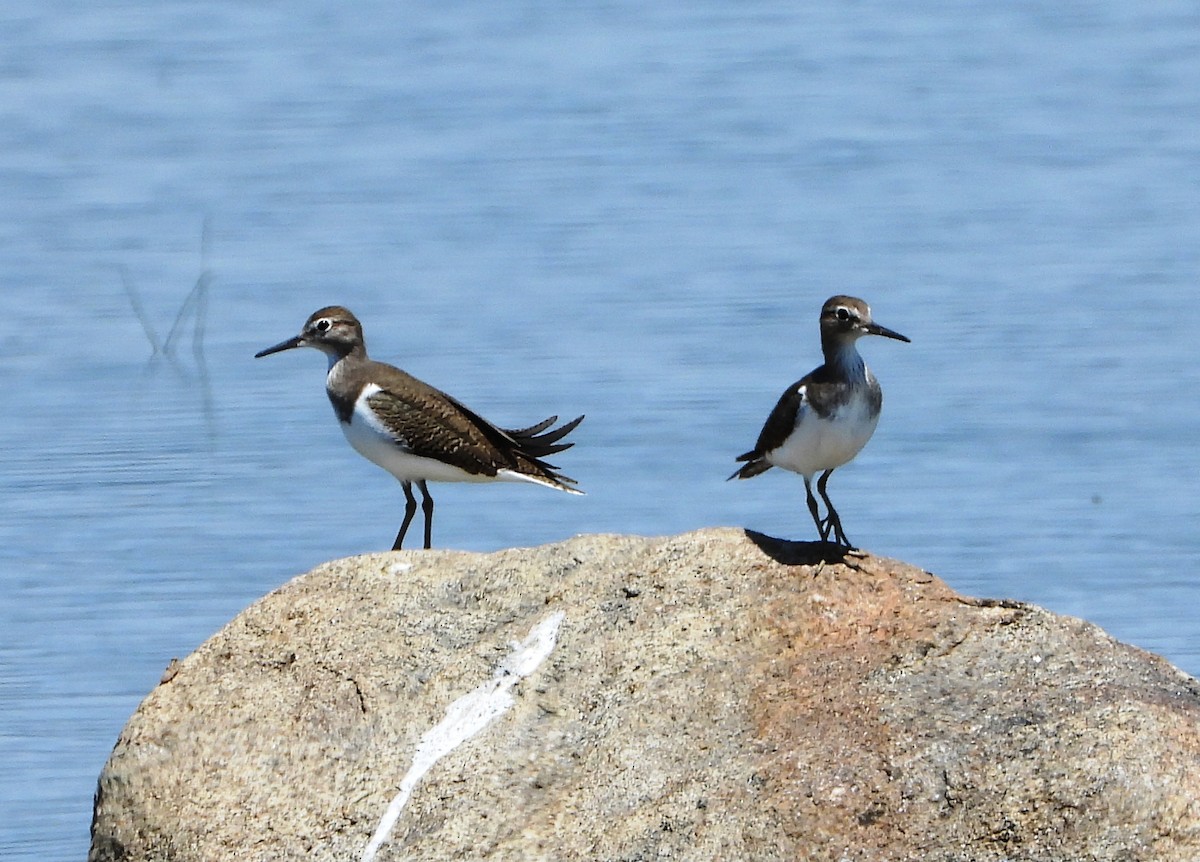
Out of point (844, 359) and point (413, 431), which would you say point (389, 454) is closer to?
point (413, 431)

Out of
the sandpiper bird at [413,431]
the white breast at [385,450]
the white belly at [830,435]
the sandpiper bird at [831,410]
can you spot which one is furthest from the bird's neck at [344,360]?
the white belly at [830,435]

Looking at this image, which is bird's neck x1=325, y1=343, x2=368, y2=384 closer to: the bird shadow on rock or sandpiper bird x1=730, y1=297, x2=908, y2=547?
sandpiper bird x1=730, y1=297, x2=908, y2=547

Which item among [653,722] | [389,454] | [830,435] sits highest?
[830,435]

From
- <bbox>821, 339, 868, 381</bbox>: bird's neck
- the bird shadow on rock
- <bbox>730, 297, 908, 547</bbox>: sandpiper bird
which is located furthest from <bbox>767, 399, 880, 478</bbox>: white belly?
the bird shadow on rock

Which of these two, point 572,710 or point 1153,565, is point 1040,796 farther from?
point 1153,565

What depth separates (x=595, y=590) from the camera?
9.86m

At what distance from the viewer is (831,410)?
10.7m

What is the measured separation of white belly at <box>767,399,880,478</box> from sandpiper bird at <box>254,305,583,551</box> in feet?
7.81

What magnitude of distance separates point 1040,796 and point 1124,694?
23.5 inches

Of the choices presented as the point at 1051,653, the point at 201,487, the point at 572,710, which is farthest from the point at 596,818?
the point at 201,487

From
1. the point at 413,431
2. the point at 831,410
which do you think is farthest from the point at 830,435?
the point at 413,431

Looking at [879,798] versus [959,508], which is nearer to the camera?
[879,798]

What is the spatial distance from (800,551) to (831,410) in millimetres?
972

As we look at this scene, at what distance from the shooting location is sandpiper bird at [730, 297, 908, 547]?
1069cm
